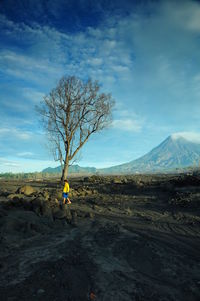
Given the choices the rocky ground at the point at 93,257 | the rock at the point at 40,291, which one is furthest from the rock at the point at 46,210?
the rock at the point at 40,291

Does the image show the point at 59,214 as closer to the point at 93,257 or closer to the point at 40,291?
the point at 93,257

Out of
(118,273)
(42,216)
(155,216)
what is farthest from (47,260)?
(155,216)

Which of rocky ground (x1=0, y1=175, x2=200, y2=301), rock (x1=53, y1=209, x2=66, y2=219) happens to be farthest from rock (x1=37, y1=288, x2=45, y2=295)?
rock (x1=53, y1=209, x2=66, y2=219)

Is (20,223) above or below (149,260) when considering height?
above

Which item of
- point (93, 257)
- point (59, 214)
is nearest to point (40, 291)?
point (93, 257)

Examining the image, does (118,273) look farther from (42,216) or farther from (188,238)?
(42,216)

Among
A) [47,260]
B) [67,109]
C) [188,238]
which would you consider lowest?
[188,238]

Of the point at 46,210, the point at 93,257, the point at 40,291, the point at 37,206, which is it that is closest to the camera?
the point at 40,291

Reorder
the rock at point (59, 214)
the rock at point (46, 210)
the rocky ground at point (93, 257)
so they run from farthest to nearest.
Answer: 1. the rock at point (59, 214)
2. the rock at point (46, 210)
3. the rocky ground at point (93, 257)

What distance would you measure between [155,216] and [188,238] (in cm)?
295

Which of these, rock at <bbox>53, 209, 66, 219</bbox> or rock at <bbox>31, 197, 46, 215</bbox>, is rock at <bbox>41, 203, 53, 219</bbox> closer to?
rock at <bbox>31, 197, 46, 215</bbox>

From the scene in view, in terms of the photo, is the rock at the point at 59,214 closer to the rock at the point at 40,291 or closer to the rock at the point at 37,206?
the rock at the point at 37,206

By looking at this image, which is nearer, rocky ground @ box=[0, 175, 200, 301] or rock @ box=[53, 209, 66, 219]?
rocky ground @ box=[0, 175, 200, 301]

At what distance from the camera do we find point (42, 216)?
7.30 metres
